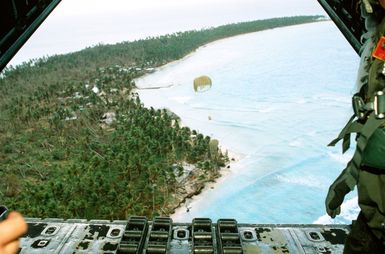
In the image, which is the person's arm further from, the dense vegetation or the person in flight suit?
the dense vegetation

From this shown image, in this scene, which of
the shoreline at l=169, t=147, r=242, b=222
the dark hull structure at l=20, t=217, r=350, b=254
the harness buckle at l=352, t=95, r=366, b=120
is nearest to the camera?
the harness buckle at l=352, t=95, r=366, b=120

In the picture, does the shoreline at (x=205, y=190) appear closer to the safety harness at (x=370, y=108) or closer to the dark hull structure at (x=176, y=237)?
the dark hull structure at (x=176, y=237)

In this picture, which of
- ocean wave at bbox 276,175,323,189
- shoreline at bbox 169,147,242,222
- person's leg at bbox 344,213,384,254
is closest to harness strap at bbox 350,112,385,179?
person's leg at bbox 344,213,384,254

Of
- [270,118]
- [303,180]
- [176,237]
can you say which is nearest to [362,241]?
[176,237]

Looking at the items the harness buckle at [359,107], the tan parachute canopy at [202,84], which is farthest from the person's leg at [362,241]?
the tan parachute canopy at [202,84]

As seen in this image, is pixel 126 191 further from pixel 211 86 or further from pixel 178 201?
pixel 211 86

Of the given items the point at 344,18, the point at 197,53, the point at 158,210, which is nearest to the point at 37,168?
the point at 158,210

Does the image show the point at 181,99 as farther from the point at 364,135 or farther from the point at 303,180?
the point at 364,135
